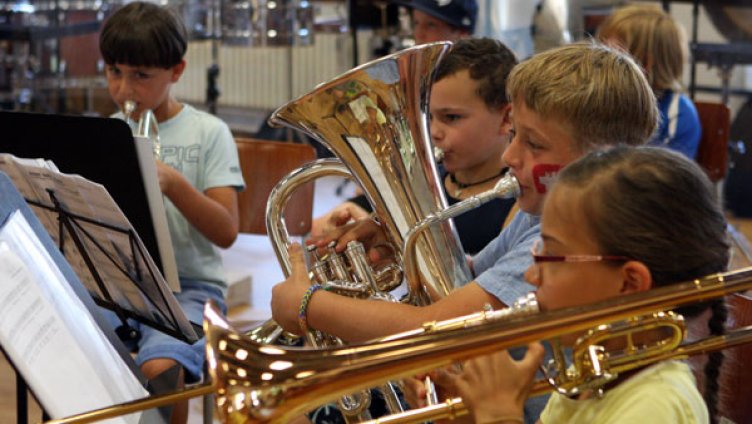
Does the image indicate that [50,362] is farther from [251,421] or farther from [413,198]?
[413,198]

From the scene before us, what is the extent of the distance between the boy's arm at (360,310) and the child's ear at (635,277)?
0.29 m

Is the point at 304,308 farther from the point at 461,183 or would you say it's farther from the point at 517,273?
the point at 461,183

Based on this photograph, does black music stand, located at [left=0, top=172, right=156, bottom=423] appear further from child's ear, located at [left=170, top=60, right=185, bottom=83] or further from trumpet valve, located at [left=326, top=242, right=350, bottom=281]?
child's ear, located at [left=170, top=60, right=185, bottom=83]

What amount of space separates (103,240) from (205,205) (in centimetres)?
54

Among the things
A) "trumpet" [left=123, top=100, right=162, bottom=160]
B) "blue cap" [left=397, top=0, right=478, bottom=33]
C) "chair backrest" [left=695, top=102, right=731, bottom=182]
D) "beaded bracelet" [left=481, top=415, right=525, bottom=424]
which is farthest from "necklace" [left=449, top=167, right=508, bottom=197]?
"chair backrest" [left=695, top=102, right=731, bottom=182]

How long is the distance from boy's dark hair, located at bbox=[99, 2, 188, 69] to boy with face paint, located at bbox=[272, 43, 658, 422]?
987mm

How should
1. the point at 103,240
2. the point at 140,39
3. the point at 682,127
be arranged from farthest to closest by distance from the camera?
the point at 682,127 → the point at 140,39 → the point at 103,240

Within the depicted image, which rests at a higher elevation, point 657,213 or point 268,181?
point 657,213

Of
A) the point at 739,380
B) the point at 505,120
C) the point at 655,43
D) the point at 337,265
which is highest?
the point at 655,43

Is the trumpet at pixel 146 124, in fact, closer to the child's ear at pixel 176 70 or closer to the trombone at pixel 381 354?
the child's ear at pixel 176 70

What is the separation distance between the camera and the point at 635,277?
1.12 metres

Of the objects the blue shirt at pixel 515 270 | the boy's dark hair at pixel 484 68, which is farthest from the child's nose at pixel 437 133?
the blue shirt at pixel 515 270

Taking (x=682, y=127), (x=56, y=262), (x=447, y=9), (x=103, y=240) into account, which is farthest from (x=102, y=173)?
(x=682, y=127)

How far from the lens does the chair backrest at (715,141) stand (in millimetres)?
3105
